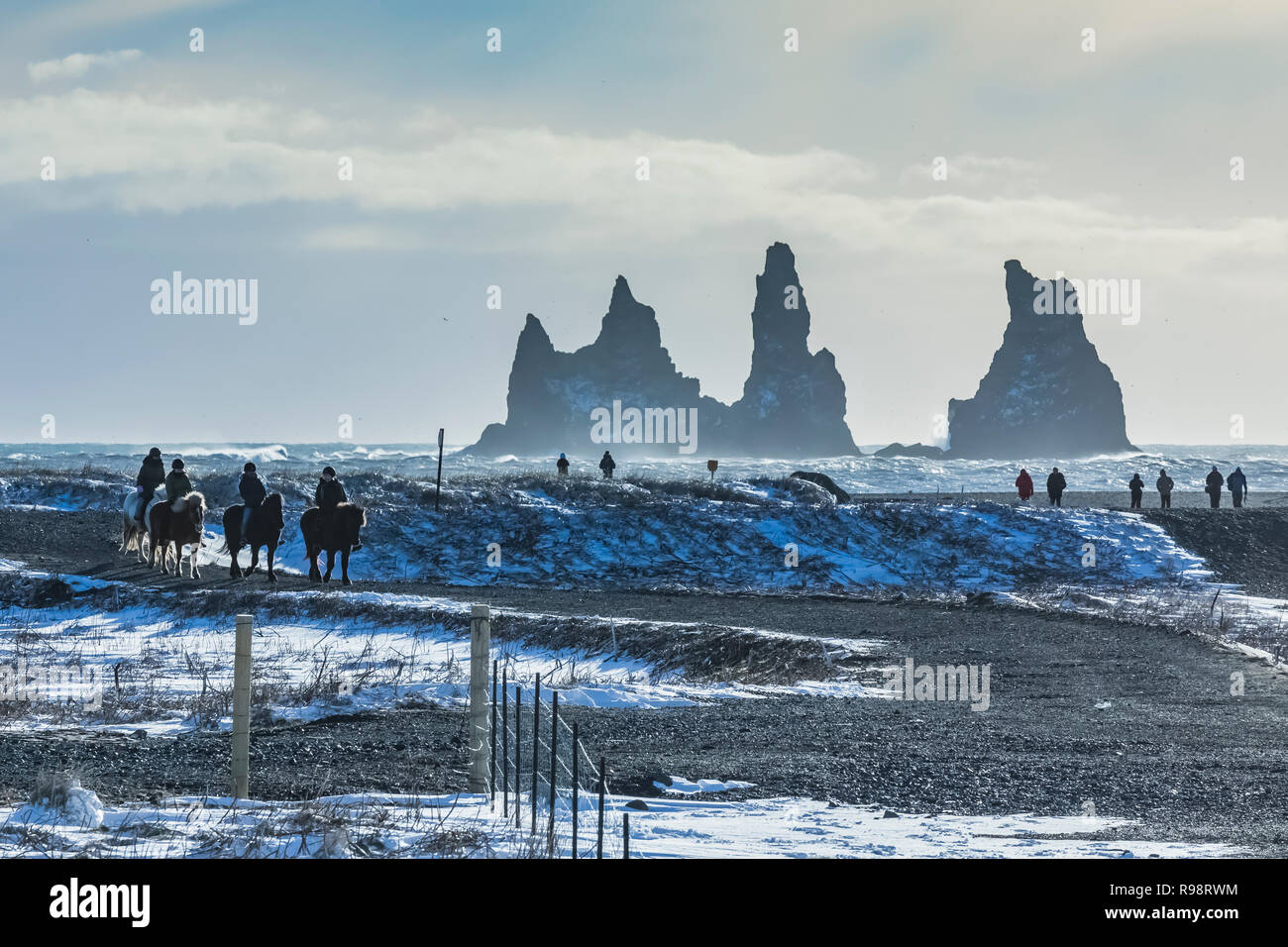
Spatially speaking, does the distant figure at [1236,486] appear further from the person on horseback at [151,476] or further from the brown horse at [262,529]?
the person on horseback at [151,476]

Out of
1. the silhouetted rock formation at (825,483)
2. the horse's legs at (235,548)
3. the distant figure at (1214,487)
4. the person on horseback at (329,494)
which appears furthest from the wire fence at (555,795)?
the distant figure at (1214,487)

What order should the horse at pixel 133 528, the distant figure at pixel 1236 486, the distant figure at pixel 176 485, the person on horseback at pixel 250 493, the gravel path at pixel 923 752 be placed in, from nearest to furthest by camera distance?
1. the gravel path at pixel 923 752
2. the distant figure at pixel 176 485
3. the person on horseback at pixel 250 493
4. the horse at pixel 133 528
5. the distant figure at pixel 1236 486

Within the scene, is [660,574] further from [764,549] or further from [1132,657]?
[1132,657]

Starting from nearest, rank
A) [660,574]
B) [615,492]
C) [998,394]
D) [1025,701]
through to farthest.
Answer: [1025,701] < [660,574] < [615,492] < [998,394]

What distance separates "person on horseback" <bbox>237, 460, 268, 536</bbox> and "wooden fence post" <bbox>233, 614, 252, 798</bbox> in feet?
60.9

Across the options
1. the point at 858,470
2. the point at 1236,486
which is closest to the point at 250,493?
the point at 1236,486

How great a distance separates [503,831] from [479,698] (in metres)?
1.66

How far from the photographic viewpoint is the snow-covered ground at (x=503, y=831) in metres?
6.70

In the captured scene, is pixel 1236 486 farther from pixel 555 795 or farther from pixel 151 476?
pixel 555 795

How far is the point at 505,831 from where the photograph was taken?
7500mm

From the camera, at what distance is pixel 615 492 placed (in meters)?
40.8

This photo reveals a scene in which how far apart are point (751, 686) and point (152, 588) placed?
1292cm

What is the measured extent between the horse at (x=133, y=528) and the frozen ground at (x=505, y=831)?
2103 cm
